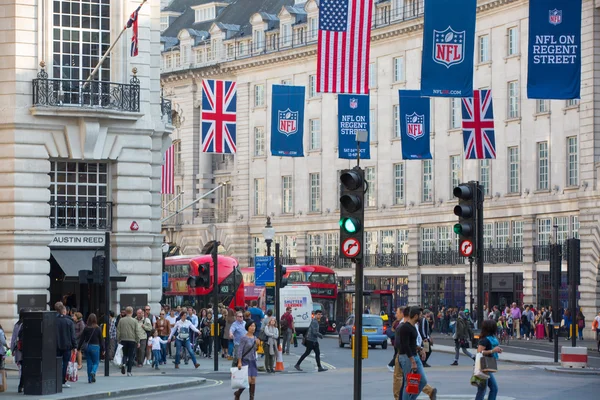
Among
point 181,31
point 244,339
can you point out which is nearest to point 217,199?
point 181,31

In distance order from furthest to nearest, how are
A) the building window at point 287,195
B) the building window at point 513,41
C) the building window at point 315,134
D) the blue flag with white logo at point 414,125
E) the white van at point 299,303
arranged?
the building window at point 287,195, the building window at point 315,134, the building window at point 513,41, the white van at point 299,303, the blue flag with white logo at point 414,125

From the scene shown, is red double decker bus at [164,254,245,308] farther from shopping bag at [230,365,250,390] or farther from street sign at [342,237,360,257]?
street sign at [342,237,360,257]

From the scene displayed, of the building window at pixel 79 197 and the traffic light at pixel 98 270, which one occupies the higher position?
the building window at pixel 79 197

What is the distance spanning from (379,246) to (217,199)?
17.5 metres

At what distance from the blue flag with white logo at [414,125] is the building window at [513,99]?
24.4 meters

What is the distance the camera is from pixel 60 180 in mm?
41781

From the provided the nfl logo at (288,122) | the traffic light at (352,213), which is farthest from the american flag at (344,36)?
the traffic light at (352,213)

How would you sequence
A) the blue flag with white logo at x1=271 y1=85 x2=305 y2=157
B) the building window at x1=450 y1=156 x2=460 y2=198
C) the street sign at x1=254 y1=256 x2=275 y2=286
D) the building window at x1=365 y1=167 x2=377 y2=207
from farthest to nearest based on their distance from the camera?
the building window at x1=365 y1=167 x2=377 y2=207 < the building window at x1=450 y1=156 x2=460 y2=198 < the blue flag with white logo at x1=271 y1=85 x2=305 y2=157 < the street sign at x1=254 y1=256 x2=275 y2=286

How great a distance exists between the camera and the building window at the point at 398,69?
8150cm

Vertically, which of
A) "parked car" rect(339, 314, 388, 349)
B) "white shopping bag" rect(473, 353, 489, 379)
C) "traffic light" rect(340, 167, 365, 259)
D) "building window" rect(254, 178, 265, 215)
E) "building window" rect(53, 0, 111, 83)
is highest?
"building window" rect(53, 0, 111, 83)

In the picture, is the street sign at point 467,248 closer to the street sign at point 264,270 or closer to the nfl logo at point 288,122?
the street sign at point 264,270

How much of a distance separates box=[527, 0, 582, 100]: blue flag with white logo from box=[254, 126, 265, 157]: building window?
6243 centimetres

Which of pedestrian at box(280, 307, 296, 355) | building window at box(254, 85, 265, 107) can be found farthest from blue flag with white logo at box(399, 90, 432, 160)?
building window at box(254, 85, 265, 107)

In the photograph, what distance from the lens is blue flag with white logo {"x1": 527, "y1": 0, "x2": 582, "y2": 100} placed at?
30688 millimetres
